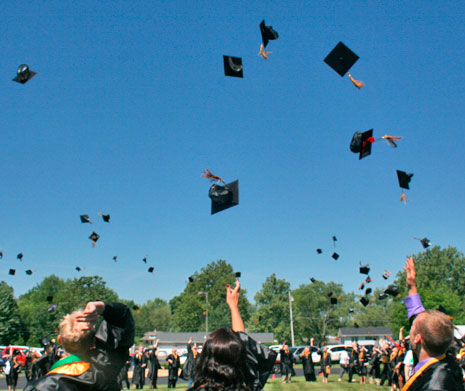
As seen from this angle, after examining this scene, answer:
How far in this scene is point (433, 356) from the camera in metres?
2.48

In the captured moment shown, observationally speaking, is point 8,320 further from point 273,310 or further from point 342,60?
point 342,60

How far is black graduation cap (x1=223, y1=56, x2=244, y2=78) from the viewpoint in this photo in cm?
853

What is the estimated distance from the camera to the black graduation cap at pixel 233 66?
28.0 feet

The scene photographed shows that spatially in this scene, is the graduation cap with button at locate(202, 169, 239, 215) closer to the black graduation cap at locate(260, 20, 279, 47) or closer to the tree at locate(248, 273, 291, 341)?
the black graduation cap at locate(260, 20, 279, 47)

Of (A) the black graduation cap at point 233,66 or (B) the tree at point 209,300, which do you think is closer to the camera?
(A) the black graduation cap at point 233,66

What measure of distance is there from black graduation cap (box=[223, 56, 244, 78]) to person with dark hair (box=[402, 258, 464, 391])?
6701mm

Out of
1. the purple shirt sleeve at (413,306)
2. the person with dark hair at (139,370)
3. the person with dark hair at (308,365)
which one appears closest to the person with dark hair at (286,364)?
the person with dark hair at (308,365)

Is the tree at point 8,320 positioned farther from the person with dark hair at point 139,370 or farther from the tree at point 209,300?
Result: the person with dark hair at point 139,370

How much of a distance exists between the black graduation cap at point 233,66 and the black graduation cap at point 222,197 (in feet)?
9.51

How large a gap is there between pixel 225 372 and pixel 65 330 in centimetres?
110

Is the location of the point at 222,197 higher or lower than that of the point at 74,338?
higher

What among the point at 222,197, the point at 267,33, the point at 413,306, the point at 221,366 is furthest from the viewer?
the point at 267,33

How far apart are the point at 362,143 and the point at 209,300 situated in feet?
208

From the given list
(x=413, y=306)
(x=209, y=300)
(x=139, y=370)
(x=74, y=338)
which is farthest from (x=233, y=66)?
(x=209, y=300)
